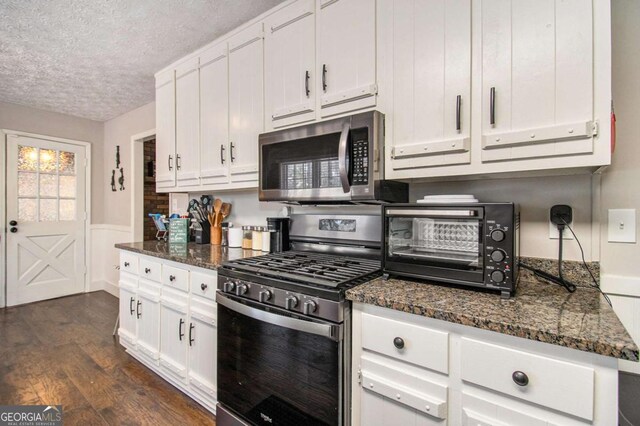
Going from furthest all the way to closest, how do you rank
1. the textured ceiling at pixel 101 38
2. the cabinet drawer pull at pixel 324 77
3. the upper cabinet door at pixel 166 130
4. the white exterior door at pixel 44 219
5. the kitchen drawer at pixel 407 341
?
1. the white exterior door at pixel 44 219
2. the upper cabinet door at pixel 166 130
3. the textured ceiling at pixel 101 38
4. the cabinet drawer pull at pixel 324 77
5. the kitchen drawer at pixel 407 341

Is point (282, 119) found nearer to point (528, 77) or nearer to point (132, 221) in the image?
point (528, 77)

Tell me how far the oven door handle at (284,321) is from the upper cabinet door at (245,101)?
2.70ft

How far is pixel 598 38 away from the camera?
1.06 meters

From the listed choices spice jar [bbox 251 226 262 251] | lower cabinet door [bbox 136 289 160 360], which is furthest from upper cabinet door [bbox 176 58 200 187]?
lower cabinet door [bbox 136 289 160 360]

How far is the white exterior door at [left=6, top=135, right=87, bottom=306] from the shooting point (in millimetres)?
3883

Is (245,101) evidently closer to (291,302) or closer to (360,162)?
(360,162)

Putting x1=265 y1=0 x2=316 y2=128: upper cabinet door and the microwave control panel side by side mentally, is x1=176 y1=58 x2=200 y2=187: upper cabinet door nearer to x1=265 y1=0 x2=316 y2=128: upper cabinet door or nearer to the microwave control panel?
x1=265 y1=0 x2=316 y2=128: upper cabinet door

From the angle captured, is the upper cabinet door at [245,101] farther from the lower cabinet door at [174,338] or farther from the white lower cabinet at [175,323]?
the lower cabinet door at [174,338]

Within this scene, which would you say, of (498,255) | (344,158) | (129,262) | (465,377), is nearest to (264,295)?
(344,158)

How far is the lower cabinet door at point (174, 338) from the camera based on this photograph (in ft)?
6.57

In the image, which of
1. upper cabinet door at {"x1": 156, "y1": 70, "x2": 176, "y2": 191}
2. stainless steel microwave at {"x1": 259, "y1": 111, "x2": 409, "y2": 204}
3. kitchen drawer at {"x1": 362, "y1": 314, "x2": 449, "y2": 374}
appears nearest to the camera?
kitchen drawer at {"x1": 362, "y1": 314, "x2": 449, "y2": 374}

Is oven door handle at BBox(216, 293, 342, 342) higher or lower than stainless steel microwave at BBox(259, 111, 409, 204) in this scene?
lower

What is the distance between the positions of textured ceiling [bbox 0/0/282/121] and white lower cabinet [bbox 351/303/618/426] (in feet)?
6.52

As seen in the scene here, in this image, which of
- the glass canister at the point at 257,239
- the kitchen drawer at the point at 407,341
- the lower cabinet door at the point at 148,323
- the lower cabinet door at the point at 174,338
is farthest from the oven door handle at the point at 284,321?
the lower cabinet door at the point at 148,323
